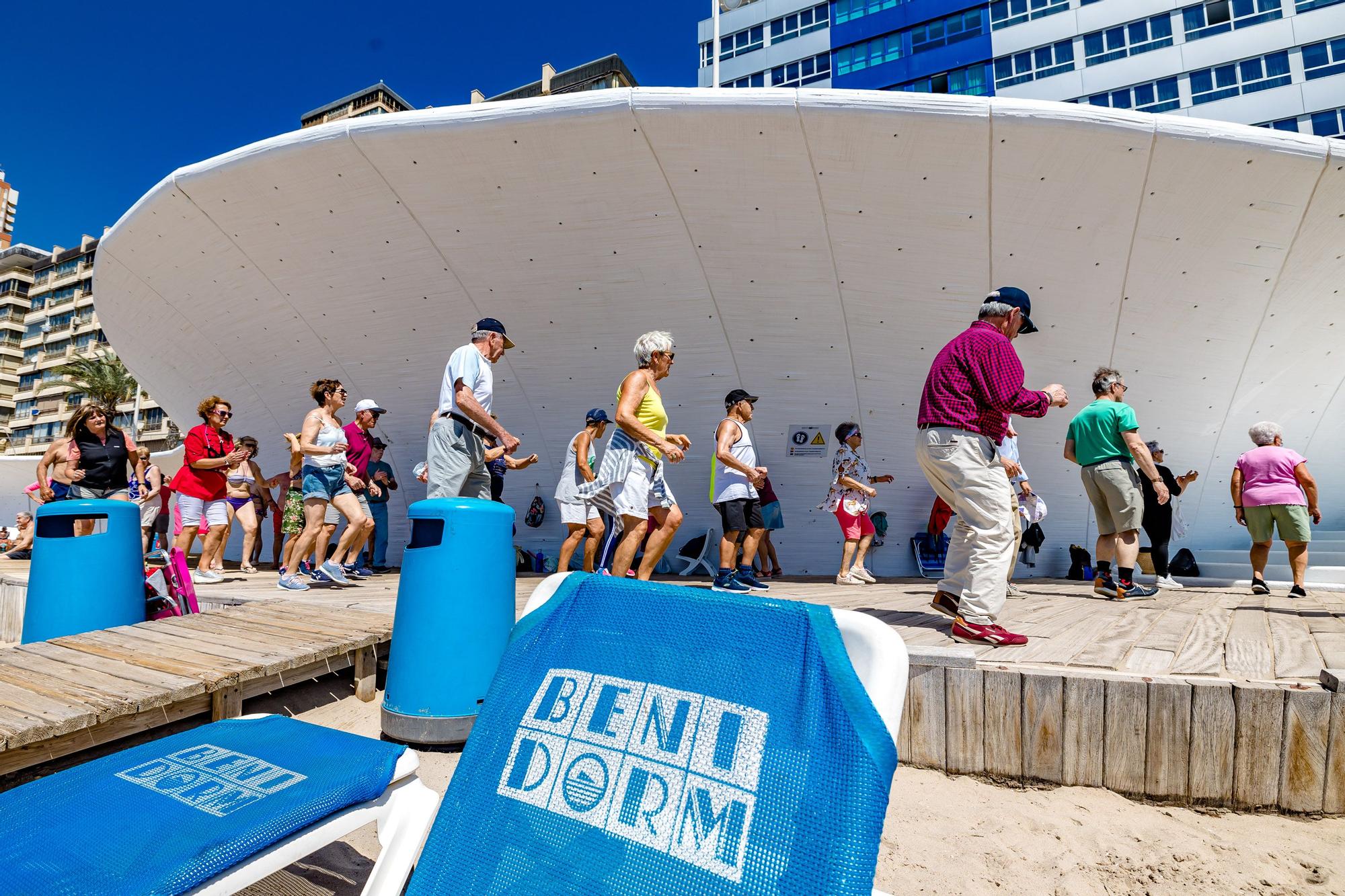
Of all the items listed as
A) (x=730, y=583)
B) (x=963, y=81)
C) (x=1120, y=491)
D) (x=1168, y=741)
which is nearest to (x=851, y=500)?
(x=730, y=583)

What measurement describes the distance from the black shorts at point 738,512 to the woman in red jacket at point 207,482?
4.45 m

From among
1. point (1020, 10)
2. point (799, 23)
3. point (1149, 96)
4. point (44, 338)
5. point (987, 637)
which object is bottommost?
point (987, 637)

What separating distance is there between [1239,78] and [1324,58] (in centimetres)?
216

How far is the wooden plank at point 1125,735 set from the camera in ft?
7.02

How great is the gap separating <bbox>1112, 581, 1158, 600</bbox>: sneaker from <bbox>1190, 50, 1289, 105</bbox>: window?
2776 centimetres

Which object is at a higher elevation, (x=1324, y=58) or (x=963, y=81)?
(x=963, y=81)

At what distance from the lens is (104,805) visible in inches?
46.8

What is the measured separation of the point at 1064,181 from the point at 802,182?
2157 millimetres

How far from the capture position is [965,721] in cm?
239

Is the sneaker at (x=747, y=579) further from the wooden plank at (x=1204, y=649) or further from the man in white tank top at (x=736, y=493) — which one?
the wooden plank at (x=1204, y=649)

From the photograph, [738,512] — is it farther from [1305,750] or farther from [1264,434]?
[1264,434]

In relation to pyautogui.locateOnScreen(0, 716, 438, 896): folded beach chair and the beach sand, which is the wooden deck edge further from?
pyautogui.locateOnScreen(0, 716, 438, 896): folded beach chair

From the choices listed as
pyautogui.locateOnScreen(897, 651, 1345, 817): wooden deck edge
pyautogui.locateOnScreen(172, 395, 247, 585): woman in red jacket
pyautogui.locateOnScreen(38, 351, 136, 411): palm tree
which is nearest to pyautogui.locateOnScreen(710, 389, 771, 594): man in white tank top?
pyautogui.locateOnScreen(897, 651, 1345, 817): wooden deck edge

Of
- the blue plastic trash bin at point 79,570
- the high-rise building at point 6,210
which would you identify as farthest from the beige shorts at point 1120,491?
the high-rise building at point 6,210
